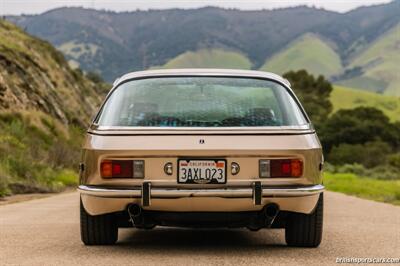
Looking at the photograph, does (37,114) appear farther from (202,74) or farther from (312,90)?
(312,90)

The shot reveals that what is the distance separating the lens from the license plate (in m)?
6.35

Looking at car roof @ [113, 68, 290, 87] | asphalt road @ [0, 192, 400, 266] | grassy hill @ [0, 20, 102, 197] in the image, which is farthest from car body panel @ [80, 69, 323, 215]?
grassy hill @ [0, 20, 102, 197]

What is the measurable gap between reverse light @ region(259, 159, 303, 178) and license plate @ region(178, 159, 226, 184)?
0.32 meters

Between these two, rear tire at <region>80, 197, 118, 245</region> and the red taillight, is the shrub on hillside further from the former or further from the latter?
the red taillight

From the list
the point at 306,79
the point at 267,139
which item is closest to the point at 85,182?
the point at 267,139

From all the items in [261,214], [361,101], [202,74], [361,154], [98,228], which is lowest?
[361,101]

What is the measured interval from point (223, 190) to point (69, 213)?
509 centimetres

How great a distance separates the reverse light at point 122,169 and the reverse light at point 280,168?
96cm

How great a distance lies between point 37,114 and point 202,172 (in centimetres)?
2690

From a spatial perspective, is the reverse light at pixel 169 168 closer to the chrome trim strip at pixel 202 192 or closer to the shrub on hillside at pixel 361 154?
the chrome trim strip at pixel 202 192

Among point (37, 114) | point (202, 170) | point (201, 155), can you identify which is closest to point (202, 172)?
point (202, 170)

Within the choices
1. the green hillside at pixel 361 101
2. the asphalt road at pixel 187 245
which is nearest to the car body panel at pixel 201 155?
the asphalt road at pixel 187 245

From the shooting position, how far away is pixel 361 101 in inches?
6009

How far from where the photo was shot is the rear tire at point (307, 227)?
6.86 meters
